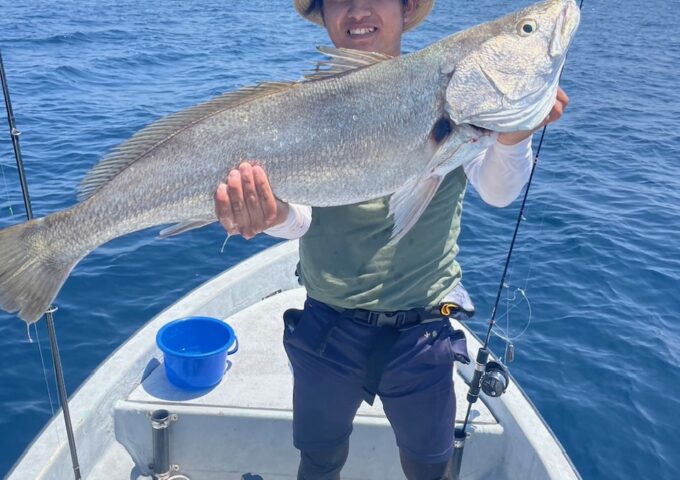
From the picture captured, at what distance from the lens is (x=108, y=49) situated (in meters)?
21.9

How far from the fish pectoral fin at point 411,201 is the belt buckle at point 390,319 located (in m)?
0.46

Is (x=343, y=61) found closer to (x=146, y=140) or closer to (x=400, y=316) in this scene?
(x=146, y=140)

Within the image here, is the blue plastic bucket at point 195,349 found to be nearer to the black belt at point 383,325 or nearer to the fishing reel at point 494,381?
the black belt at point 383,325

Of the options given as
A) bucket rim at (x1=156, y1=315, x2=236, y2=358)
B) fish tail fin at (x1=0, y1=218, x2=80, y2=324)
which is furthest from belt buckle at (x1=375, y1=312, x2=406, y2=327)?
bucket rim at (x1=156, y1=315, x2=236, y2=358)

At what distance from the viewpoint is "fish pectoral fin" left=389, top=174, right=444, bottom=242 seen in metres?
3.03

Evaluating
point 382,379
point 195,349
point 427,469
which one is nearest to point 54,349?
point 195,349

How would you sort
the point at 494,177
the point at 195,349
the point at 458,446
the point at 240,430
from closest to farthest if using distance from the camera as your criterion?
1. the point at 494,177
2. the point at 458,446
3. the point at 240,430
4. the point at 195,349

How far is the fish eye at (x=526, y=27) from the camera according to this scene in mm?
2992

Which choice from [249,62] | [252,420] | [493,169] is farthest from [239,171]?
[249,62]

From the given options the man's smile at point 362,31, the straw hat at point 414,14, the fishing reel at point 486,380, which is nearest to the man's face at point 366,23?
the man's smile at point 362,31

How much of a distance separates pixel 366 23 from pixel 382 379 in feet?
6.40

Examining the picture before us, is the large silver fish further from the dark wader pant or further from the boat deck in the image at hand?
the boat deck

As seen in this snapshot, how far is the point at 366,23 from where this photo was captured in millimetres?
3344

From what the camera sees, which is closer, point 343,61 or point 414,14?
point 343,61
